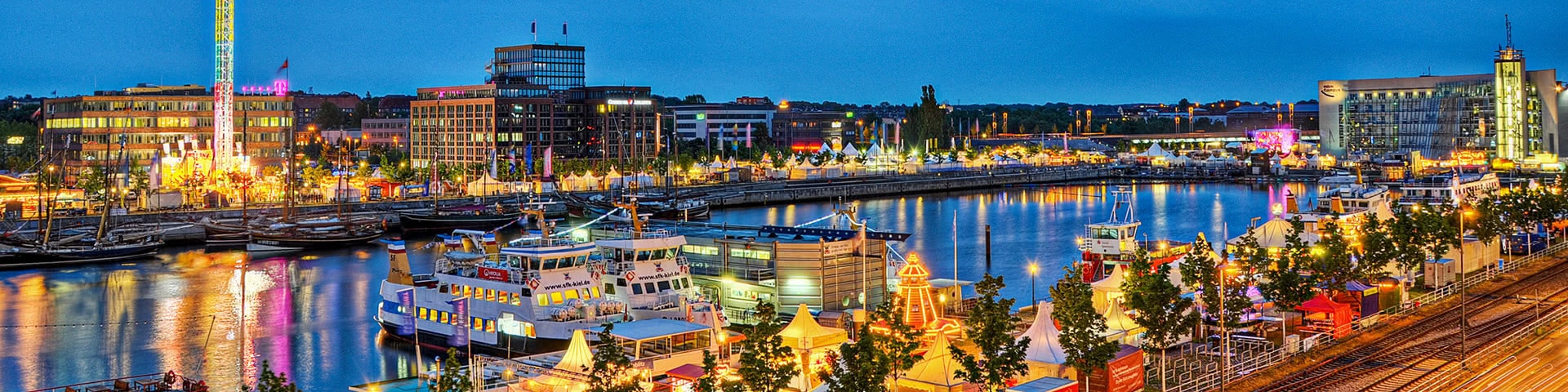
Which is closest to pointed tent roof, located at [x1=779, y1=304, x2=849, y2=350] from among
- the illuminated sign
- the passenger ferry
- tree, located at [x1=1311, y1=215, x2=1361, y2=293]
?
tree, located at [x1=1311, y1=215, x2=1361, y2=293]

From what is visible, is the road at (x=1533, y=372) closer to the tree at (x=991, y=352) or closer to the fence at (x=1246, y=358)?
the fence at (x=1246, y=358)

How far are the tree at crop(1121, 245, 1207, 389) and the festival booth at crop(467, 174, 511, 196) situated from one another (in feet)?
250

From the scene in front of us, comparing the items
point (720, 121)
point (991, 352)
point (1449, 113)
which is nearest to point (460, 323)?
point (991, 352)

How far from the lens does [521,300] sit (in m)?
37.3

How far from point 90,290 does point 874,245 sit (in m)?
31.4

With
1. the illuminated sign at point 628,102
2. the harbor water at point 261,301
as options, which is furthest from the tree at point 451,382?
the illuminated sign at point 628,102

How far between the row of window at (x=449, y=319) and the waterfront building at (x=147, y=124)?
259 ft

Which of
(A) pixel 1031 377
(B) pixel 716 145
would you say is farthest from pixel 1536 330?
(B) pixel 716 145

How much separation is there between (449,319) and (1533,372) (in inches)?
1013

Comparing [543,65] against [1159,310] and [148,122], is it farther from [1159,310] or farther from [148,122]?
[1159,310]

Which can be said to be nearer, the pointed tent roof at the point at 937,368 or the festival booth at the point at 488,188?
the pointed tent roof at the point at 937,368

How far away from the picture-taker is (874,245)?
4147 centimetres

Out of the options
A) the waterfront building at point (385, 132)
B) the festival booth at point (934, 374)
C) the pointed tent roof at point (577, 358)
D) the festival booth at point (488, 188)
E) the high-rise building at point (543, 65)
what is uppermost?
the high-rise building at point (543, 65)

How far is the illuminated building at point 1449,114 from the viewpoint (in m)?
133
